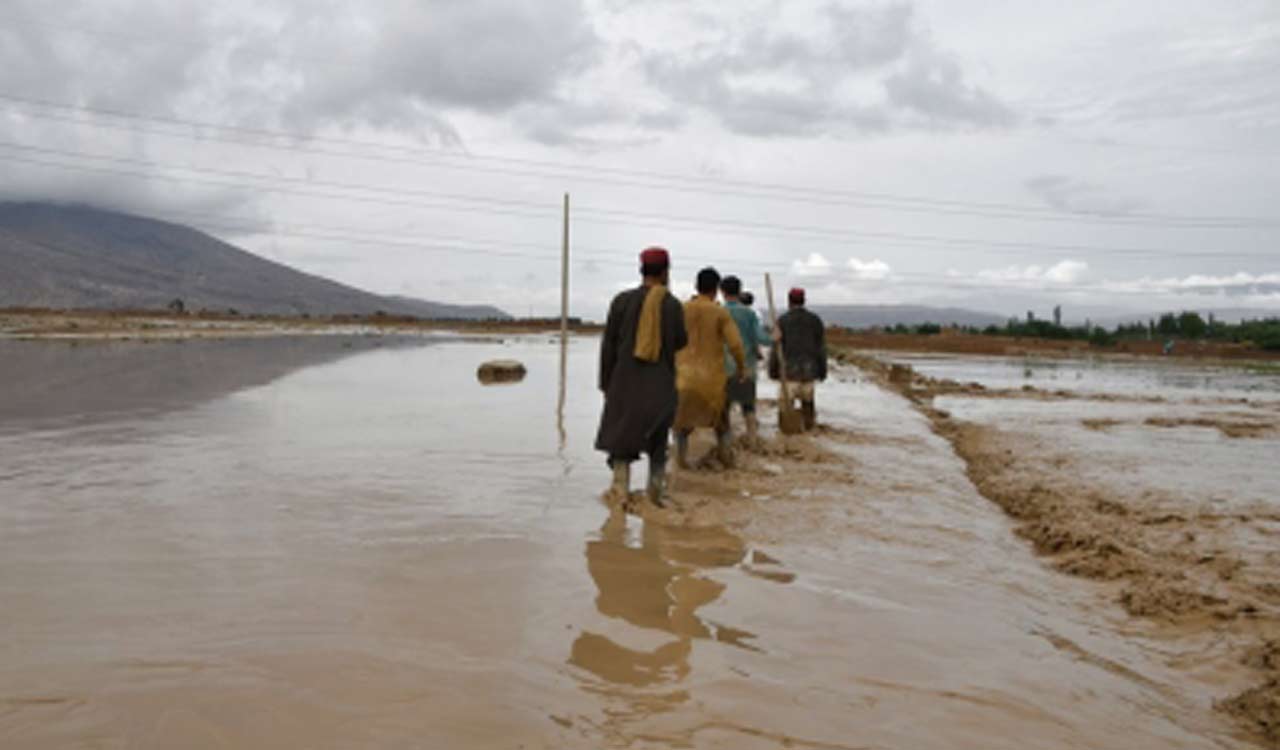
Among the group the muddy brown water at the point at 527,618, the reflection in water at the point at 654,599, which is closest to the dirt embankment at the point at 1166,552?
the muddy brown water at the point at 527,618

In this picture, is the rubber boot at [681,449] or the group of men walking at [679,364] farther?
the rubber boot at [681,449]

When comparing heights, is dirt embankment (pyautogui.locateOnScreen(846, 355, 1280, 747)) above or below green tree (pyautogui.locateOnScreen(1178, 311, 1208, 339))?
below

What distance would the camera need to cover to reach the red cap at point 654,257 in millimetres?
6250

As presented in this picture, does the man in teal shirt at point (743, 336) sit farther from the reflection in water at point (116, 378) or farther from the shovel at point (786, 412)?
the reflection in water at point (116, 378)

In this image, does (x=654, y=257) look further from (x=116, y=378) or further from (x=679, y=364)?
(x=116, y=378)

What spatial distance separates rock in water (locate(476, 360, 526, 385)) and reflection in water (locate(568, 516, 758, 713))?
44.8ft

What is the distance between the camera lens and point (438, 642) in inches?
127

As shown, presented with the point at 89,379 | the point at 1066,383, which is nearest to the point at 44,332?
the point at 89,379

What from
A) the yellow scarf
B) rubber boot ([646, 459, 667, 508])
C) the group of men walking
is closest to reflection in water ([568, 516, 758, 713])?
rubber boot ([646, 459, 667, 508])

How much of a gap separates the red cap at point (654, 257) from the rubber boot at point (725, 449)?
222 cm

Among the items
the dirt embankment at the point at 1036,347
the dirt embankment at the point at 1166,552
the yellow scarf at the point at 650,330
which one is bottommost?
the dirt embankment at the point at 1166,552

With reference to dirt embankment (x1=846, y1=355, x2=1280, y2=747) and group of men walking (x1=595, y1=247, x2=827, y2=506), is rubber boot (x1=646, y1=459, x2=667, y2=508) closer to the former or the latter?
group of men walking (x1=595, y1=247, x2=827, y2=506)

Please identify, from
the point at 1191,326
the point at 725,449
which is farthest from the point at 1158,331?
the point at 725,449

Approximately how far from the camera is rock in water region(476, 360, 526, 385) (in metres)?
19.0
